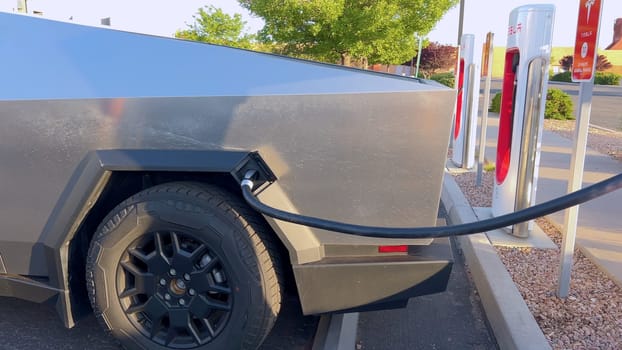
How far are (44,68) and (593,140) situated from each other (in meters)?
12.1

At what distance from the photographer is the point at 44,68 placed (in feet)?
9.07

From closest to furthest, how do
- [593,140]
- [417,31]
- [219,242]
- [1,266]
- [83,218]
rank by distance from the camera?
[219,242]
[83,218]
[1,266]
[593,140]
[417,31]

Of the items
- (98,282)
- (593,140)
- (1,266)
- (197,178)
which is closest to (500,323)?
(197,178)

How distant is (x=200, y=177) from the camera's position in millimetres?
2762

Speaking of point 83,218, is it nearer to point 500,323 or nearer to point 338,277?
point 338,277

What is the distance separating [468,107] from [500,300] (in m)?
5.34

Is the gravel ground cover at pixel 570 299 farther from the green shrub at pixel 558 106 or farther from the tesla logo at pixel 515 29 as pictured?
the green shrub at pixel 558 106

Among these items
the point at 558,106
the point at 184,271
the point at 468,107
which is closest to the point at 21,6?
the point at 184,271

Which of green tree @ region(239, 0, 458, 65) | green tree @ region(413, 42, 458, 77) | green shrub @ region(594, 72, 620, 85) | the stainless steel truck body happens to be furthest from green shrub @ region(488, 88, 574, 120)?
green shrub @ region(594, 72, 620, 85)

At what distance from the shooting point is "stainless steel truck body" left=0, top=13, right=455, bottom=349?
2.48 meters

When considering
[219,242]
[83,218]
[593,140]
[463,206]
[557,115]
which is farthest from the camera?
[557,115]

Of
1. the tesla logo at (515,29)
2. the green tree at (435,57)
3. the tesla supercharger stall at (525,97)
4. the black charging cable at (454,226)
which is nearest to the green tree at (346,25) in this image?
the tesla logo at (515,29)

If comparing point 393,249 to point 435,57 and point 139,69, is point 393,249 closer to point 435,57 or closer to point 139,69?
point 139,69

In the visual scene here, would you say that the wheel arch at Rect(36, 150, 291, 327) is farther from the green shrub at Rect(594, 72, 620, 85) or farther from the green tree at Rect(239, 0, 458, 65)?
the green shrub at Rect(594, 72, 620, 85)
